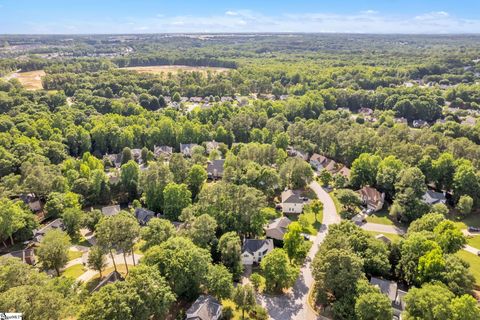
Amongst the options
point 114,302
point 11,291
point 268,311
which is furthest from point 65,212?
point 268,311

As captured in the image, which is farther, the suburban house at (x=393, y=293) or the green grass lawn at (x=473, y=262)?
the green grass lawn at (x=473, y=262)

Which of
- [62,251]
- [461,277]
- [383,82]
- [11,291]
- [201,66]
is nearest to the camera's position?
[11,291]

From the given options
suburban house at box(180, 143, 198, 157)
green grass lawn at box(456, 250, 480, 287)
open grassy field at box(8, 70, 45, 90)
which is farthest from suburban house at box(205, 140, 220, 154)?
open grassy field at box(8, 70, 45, 90)

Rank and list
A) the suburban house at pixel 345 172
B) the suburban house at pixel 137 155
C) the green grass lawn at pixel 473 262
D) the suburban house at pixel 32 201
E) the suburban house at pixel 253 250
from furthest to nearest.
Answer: the suburban house at pixel 137 155, the suburban house at pixel 345 172, the suburban house at pixel 32 201, the suburban house at pixel 253 250, the green grass lawn at pixel 473 262

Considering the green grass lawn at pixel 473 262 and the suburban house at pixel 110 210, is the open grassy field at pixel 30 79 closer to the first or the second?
the suburban house at pixel 110 210

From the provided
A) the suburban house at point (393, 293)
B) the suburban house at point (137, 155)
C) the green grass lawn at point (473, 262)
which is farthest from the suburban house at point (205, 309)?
the suburban house at point (137, 155)

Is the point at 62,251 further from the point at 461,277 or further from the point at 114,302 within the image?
the point at 461,277
